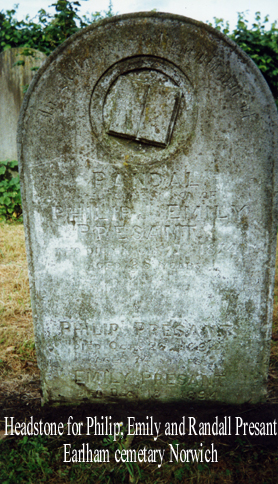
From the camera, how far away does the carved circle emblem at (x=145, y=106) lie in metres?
1.92

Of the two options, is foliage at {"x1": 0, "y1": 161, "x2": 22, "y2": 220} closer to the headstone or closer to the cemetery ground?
the headstone

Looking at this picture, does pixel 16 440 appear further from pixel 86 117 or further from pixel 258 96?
pixel 258 96

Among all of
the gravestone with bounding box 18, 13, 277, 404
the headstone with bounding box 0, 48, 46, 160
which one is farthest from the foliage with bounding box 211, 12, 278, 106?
the gravestone with bounding box 18, 13, 277, 404

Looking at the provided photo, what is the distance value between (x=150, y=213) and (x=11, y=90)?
5.19m

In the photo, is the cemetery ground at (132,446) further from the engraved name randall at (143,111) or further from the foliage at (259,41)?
the foliage at (259,41)

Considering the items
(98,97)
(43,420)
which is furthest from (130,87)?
(43,420)

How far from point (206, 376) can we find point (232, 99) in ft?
5.26

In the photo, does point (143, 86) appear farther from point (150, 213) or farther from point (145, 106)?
point (150, 213)

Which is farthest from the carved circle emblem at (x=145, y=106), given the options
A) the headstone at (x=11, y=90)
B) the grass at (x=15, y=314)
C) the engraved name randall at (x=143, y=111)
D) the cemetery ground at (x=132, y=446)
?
the headstone at (x=11, y=90)

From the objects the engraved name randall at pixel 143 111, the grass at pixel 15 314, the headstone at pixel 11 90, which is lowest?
the grass at pixel 15 314

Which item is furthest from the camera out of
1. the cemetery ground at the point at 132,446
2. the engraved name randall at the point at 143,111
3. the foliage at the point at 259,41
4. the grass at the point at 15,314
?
the foliage at the point at 259,41

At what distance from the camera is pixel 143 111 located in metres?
1.96

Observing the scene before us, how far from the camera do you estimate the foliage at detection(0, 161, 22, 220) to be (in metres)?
5.80

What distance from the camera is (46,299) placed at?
2.18 meters
